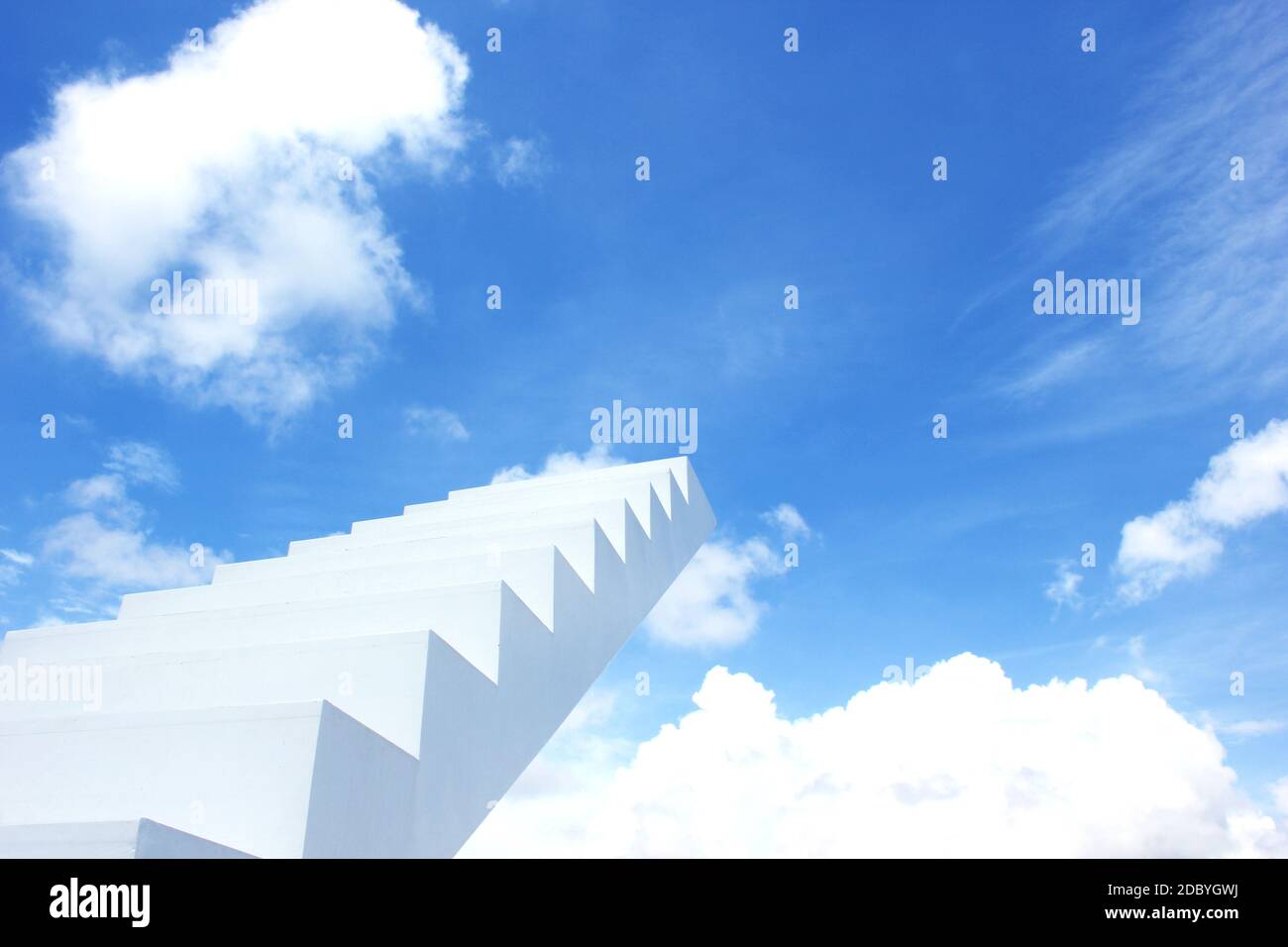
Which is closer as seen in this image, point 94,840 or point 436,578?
point 94,840

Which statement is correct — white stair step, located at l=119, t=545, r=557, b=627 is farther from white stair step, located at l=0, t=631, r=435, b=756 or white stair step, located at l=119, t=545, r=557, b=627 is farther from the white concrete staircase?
white stair step, located at l=0, t=631, r=435, b=756

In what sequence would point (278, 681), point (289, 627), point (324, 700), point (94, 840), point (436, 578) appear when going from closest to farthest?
point (94, 840) < point (324, 700) < point (278, 681) < point (289, 627) < point (436, 578)

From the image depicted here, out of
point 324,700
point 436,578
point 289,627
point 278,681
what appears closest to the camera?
point 324,700

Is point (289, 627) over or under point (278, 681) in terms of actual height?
over

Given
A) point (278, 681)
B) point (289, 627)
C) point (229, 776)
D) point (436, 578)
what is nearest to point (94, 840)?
point (229, 776)

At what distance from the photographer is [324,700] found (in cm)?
277

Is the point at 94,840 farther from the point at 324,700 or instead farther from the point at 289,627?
the point at 289,627

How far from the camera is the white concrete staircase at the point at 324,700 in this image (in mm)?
2795

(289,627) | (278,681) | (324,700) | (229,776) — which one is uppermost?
(289,627)

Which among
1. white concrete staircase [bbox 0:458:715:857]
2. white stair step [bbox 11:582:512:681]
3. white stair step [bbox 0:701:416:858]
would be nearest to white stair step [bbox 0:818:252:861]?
white concrete staircase [bbox 0:458:715:857]

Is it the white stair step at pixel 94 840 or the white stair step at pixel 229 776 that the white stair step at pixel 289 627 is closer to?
the white stair step at pixel 229 776

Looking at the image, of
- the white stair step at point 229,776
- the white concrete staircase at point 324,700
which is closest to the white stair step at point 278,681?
the white concrete staircase at point 324,700
